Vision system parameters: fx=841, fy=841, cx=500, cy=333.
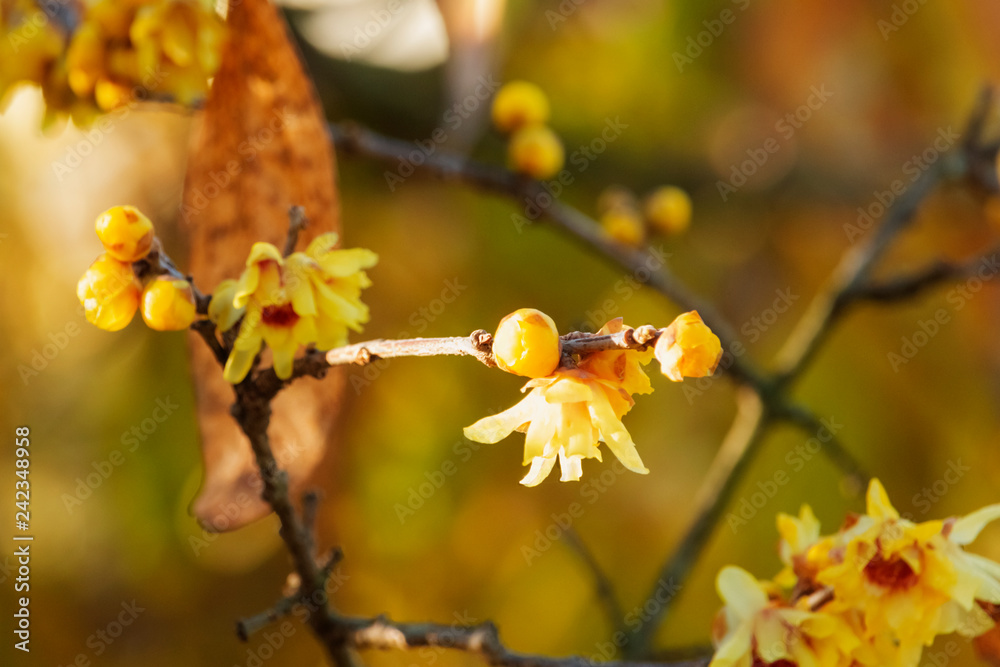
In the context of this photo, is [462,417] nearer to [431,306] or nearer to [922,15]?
[431,306]

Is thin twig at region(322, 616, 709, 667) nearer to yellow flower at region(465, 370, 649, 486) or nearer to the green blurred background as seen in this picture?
yellow flower at region(465, 370, 649, 486)

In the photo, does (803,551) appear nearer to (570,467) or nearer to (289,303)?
(570,467)

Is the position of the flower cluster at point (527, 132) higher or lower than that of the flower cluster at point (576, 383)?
lower

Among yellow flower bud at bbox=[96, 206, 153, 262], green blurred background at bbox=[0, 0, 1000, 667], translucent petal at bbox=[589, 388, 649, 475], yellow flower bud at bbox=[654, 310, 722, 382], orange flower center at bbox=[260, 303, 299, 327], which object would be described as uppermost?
yellow flower bud at bbox=[654, 310, 722, 382]

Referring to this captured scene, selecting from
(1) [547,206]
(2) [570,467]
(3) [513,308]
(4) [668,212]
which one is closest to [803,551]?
(2) [570,467]

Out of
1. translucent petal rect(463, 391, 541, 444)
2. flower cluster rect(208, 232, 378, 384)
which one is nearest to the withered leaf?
flower cluster rect(208, 232, 378, 384)

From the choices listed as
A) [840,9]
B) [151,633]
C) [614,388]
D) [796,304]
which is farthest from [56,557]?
[840,9]

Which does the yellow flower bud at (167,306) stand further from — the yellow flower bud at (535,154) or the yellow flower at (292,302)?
the yellow flower bud at (535,154)

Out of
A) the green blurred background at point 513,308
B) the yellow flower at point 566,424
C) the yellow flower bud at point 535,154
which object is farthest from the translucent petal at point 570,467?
the green blurred background at point 513,308
